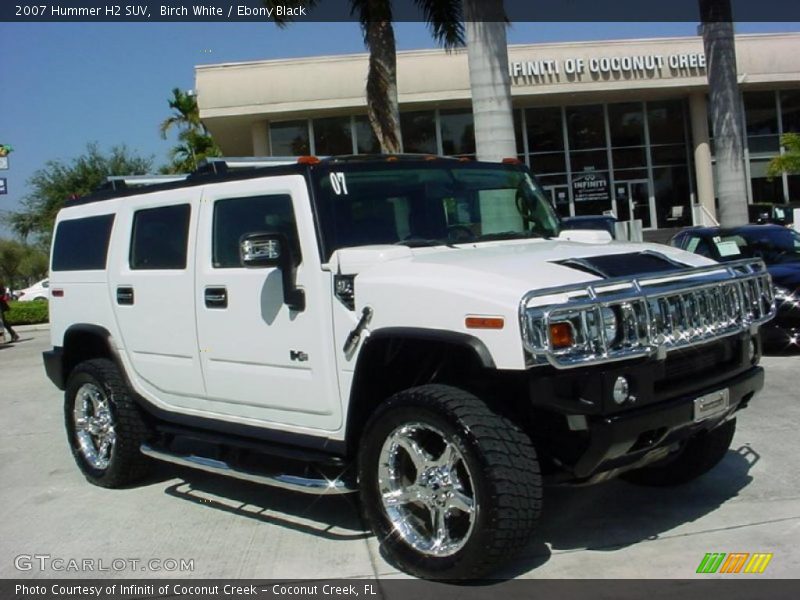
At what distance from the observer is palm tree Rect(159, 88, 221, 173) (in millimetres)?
45031

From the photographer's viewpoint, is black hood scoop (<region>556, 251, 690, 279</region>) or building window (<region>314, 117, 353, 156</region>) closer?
black hood scoop (<region>556, 251, 690, 279</region>)

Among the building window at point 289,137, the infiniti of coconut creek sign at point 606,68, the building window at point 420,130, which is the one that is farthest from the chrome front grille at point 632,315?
the building window at point 289,137

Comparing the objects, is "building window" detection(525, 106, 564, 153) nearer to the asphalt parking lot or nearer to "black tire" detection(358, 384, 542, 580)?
the asphalt parking lot

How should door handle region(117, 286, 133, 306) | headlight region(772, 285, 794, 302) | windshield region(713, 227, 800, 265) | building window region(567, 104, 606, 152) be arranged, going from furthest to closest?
1. building window region(567, 104, 606, 152)
2. windshield region(713, 227, 800, 265)
3. headlight region(772, 285, 794, 302)
4. door handle region(117, 286, 133, 306)

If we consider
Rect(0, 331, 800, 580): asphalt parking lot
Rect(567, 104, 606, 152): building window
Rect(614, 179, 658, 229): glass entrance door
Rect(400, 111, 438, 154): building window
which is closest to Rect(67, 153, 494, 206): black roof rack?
Rect(0, 331, 800, 580): asphalt parking lot

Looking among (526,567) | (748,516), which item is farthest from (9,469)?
(748,516)

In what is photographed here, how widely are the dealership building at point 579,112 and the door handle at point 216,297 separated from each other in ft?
75.4

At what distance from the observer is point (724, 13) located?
44.2 ft

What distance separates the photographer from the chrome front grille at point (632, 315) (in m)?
3.74

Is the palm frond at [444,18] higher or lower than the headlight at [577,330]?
higher

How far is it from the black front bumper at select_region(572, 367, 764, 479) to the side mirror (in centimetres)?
169

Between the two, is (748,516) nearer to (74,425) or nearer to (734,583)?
(734,583)

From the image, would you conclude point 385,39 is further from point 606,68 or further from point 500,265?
point 606,68

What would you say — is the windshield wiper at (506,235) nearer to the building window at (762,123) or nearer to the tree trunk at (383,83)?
the tree trunk at (383,83)
